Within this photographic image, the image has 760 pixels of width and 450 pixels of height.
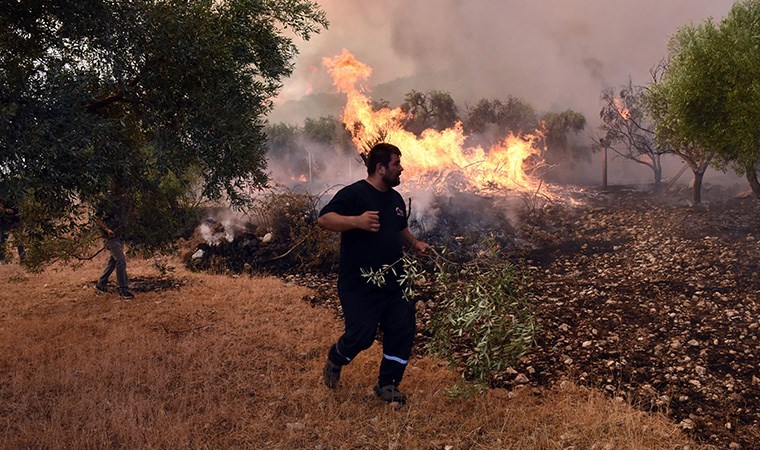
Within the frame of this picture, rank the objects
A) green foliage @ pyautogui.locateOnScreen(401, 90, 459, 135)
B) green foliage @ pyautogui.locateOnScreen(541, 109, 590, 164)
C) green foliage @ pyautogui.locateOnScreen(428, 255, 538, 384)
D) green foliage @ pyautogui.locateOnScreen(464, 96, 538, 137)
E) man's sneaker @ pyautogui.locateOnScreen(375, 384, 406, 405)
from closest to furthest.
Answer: green foliage @ pyautogui.locateOnScreen(428, 255, 538, 384)
man's sneaker @ pyautogui.locateOnScreen(375, 384, 406, 405)
green foliage @ pyautogui.locateOnScreen(401, 90, 459, 135)
green foliage @ pyautogui.locateOnScreen(464, 96, 538, 137)
green foliage @ pyautogui.locateOnScreen(541, 109, 590, 164)

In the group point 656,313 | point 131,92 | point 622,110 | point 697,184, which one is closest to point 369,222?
point 131,92

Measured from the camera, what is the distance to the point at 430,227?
1714 cm

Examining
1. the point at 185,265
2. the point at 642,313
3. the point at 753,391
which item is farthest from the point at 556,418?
the point at 185,265

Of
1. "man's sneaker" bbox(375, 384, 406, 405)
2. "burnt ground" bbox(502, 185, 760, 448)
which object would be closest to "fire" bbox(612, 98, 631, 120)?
"burnt ground" bbox(502, 185, 760, 448)

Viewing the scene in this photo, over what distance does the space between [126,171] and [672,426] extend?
742cm

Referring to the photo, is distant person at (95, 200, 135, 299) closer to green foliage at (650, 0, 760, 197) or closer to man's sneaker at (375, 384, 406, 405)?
man's sneaker at (375, 384, 406, 405)

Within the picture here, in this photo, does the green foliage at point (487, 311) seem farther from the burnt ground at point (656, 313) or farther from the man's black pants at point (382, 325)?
the burnt ground at point (656, 313)

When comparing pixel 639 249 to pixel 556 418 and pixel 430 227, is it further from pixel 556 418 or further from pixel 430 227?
pixel 556 418

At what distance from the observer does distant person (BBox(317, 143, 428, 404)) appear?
225 inches

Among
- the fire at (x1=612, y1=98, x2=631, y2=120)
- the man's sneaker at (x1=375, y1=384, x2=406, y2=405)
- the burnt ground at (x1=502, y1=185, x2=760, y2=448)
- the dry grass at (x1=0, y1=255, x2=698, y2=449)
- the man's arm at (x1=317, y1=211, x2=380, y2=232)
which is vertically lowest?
the dry grass at (x1=0, y1=255, x2=698, y2=449)

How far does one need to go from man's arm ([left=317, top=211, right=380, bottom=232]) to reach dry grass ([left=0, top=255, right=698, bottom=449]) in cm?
212

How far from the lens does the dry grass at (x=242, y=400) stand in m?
5.26

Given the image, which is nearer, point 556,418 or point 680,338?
point 556,418

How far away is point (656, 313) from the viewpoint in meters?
9.15
